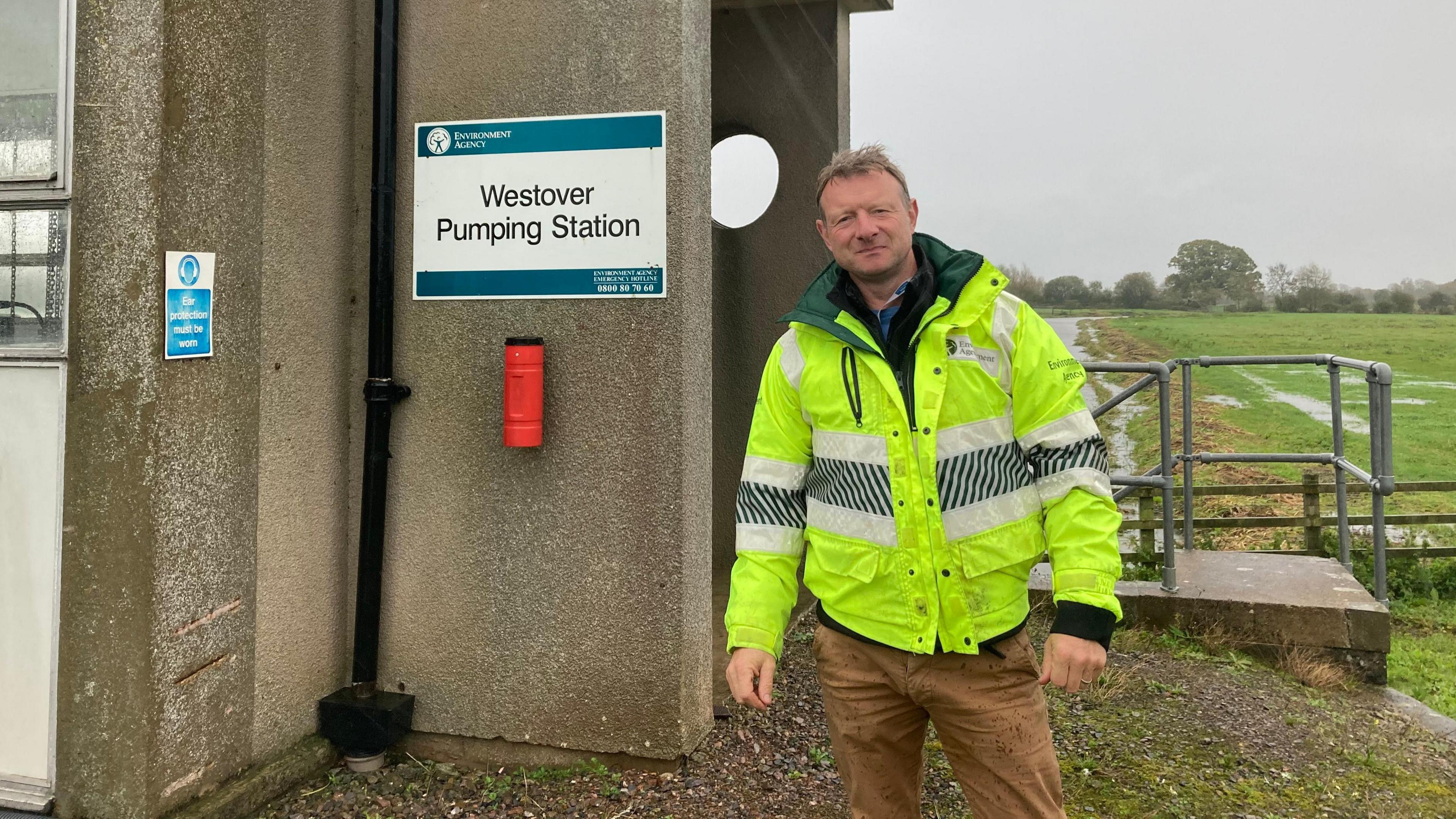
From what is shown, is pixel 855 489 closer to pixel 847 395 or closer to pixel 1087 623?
pixel 847 395

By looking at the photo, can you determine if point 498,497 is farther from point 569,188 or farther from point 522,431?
point 569,188

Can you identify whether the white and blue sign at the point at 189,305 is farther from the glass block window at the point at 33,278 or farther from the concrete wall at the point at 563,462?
the concrete wall at the point at 563,462

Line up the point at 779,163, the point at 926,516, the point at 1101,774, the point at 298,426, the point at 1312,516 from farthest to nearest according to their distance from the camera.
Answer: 1. the point at 1312,516
2. the point at 779,163
3. the point at 1101,774
4. the point at 298,426
5. the point at 926,516

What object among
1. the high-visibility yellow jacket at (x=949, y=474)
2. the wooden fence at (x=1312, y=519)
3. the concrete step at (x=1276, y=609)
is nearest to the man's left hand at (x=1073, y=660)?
the high-visibility yellow jacket at (x=949, y=474)

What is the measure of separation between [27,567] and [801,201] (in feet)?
13.3

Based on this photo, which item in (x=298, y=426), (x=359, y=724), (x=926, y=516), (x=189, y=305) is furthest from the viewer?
(x=359, y=724)

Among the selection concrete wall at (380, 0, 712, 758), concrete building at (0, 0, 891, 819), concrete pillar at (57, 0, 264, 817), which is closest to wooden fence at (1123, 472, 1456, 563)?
concrete wall at (380, 0, 712, 758)

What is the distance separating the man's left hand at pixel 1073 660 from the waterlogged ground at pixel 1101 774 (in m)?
1.51

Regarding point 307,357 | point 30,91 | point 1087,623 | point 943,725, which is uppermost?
point 30,91

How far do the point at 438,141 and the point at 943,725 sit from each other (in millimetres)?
2563

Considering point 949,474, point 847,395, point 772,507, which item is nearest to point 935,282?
point 847,395

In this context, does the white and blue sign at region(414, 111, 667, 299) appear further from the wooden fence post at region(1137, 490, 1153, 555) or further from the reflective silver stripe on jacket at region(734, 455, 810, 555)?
the wooden fence post at region(1137, 490, 1153, 555)

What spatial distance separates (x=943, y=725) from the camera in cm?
202

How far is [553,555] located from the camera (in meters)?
3.25
